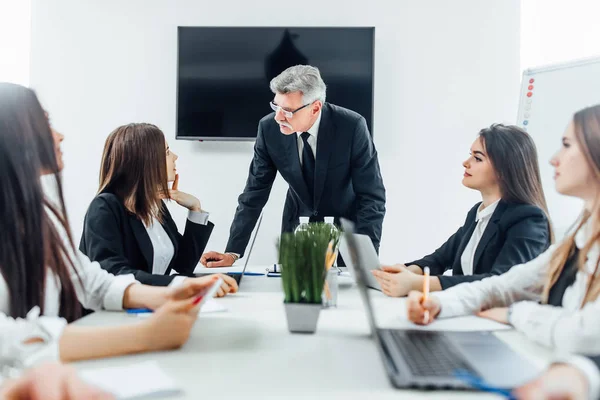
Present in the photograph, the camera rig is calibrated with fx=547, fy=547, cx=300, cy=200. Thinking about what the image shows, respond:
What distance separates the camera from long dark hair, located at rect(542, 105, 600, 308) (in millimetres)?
1105

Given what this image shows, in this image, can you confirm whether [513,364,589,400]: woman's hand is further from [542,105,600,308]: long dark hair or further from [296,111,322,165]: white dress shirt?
[296,111,322,165]: white dress shirt

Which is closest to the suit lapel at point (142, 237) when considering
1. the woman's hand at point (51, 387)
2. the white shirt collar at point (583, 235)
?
the woman's hand at point (51, 387)

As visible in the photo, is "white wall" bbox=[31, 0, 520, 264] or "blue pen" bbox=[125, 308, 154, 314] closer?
"blue pen" bbox=[125, 308, 154, 314]

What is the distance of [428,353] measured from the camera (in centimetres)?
91

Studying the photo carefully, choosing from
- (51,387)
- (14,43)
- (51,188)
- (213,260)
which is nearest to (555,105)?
(213,260)

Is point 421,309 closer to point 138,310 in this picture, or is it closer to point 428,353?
point 428,353

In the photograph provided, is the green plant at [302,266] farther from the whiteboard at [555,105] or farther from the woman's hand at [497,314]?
the whiteboard at [555,105]

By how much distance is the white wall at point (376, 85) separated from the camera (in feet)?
11.3

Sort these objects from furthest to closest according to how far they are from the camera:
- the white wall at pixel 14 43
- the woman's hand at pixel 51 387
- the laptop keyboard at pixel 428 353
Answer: the white wall at pixel 14 43 < the laptop keyboard at pixel 428 353 < the woman's hand at pixel 51 387

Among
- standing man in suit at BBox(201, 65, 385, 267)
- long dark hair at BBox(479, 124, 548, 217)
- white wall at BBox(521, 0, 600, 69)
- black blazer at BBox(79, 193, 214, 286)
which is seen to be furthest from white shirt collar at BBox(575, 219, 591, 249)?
white wall at BBox(521, 0, 600, 69)

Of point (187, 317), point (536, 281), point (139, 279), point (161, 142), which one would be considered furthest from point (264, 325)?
point (161, 142)

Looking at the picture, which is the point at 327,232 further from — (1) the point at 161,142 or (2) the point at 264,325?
(1) the point at 161,142

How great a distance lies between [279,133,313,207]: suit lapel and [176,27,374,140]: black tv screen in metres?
0.79

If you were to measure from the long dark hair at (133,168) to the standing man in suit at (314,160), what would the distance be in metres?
0.67
